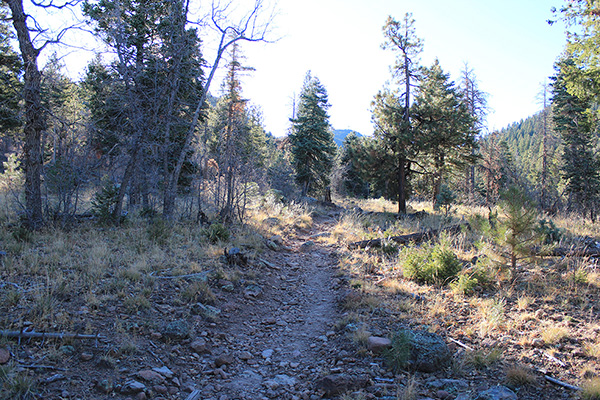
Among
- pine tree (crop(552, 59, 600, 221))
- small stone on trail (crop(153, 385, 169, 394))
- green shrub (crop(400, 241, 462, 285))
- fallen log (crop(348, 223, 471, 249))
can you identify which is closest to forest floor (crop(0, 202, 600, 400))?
small stone on trail (crop(153, 385, 169, 394))

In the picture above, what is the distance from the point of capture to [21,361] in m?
3.03

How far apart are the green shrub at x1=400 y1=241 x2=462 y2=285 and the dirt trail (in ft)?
5.67

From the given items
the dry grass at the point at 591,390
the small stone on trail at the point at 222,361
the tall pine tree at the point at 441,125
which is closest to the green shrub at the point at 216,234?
the small stone on trail at the point at 222,361

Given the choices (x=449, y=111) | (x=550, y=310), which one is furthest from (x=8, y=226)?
(x=449, y=111)

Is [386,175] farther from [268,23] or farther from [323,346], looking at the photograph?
[323,346]

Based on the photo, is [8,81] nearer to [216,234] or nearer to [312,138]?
[216,234]

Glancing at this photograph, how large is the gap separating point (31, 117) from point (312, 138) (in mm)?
19668

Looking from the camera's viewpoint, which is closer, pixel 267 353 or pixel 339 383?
pixel 339 383

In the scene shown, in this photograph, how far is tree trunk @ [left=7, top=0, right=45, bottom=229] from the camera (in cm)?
747

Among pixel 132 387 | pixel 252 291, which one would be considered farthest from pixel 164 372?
pixel 252 291

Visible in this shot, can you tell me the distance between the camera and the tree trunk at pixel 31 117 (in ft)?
24.5

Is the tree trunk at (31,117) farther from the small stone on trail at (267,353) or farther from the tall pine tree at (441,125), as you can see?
the tall pine tree at (441,125)

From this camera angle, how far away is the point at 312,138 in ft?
83.7

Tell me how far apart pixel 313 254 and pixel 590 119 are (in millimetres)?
10952
